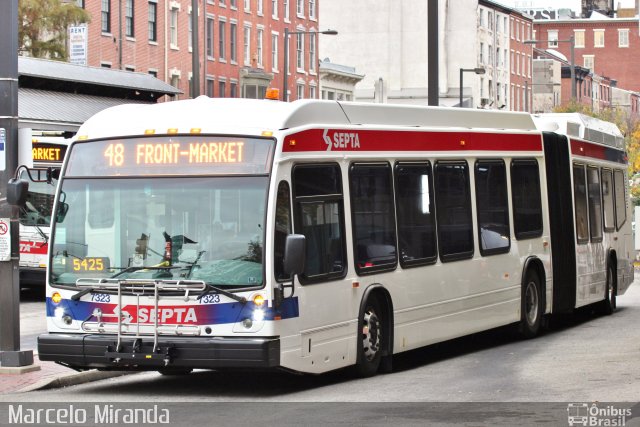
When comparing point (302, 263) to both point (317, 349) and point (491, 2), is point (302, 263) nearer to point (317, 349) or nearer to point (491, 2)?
point (317, 349)

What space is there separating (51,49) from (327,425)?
34.2 m

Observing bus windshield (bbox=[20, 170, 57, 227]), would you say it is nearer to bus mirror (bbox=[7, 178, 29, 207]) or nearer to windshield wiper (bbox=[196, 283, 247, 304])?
bus mirror (bbox=[7, 178, 29, 207])

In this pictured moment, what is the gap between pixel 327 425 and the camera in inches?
440

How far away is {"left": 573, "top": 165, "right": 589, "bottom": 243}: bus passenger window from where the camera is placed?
2202 centimetres

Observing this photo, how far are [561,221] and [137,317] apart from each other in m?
9.26

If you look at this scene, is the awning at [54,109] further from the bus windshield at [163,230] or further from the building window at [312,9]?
the building window at [312,9]

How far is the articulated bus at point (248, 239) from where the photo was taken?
1331cm

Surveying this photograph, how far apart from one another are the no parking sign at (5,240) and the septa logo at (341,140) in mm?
3501

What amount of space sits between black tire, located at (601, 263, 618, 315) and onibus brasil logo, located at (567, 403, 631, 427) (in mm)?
12162

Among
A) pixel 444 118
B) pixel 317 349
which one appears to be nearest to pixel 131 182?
pixel 317 349

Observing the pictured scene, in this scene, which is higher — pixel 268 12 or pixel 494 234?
pixel 268 12

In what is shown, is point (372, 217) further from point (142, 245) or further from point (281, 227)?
point (142, 245)

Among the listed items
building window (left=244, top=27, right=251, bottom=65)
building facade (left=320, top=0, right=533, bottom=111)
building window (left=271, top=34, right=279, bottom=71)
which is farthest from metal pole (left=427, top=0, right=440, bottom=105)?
building facade (left=320, top=0, right=533, bottom=111)

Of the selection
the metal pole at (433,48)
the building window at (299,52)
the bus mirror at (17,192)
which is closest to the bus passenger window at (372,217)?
the bus mirror at (17,192)
